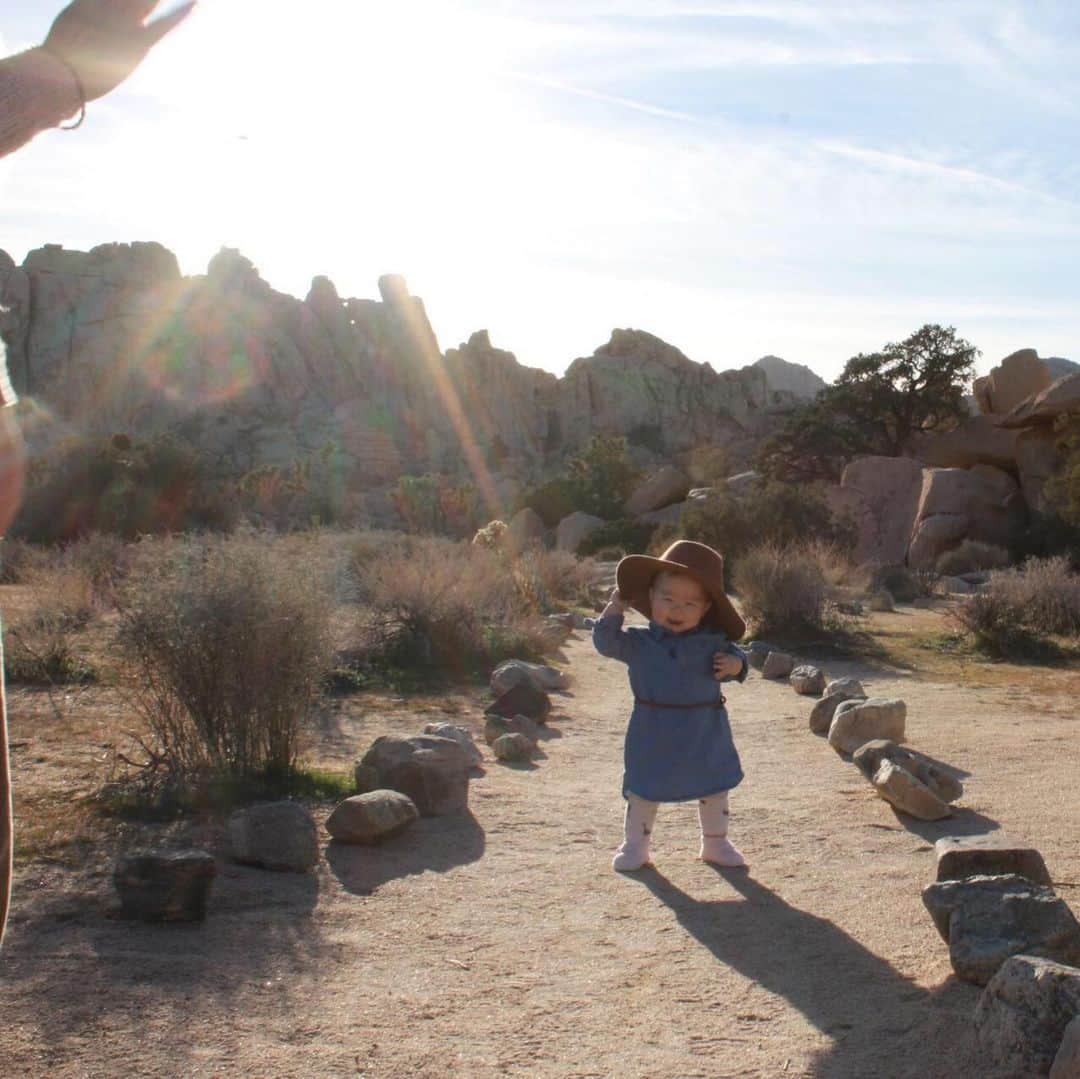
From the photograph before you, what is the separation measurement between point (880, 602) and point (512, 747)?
42.2 feet

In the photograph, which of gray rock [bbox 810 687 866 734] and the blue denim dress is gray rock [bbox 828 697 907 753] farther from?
the blue denim dress

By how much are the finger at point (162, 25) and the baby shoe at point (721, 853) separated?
14.7 ft

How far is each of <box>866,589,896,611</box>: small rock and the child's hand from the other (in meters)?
14.9

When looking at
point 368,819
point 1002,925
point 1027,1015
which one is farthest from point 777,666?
point 1027,1015

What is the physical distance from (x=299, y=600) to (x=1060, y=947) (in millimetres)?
4286

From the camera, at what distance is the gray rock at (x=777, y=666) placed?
1243 cm

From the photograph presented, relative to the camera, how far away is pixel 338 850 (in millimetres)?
5781

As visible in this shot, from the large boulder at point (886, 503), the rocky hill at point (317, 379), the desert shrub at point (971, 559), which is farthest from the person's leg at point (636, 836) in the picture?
the rocky hill at point (317, 379)

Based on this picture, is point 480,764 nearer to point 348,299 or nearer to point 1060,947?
point 1060,947

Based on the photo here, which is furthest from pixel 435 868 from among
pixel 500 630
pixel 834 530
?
pixel 834 530

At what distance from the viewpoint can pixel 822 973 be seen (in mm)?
4207

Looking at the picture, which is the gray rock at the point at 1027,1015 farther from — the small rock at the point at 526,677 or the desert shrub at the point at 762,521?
the desert shrub at the point at 762,521

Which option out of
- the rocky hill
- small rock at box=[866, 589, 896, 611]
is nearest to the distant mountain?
the rocky hill

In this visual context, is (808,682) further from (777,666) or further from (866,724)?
(866,724)
